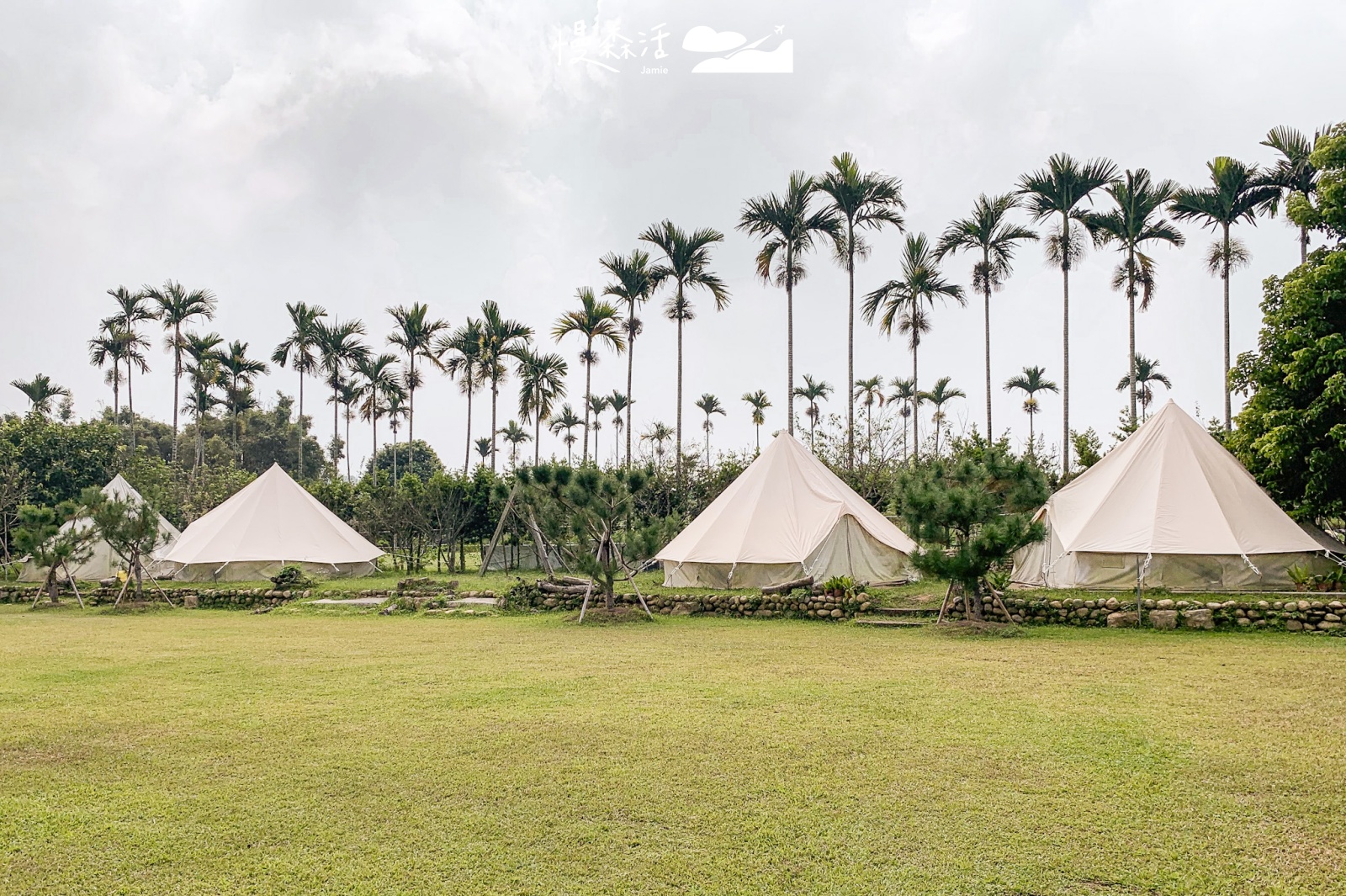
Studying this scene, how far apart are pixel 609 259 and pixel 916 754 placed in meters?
24.3

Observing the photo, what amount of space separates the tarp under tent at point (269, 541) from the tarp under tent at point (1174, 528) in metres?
18.0

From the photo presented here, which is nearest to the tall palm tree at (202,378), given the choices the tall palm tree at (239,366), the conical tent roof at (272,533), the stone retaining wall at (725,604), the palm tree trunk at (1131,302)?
the tall palm tree at (239,366)

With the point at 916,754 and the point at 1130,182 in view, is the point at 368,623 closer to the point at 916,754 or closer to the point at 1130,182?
the point at 916,754

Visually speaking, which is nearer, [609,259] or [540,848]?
[540,848]

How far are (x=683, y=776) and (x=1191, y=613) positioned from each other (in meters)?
9.96

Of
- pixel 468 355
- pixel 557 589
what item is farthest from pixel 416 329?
pixel 557 589

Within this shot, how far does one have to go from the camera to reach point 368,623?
1499 cm

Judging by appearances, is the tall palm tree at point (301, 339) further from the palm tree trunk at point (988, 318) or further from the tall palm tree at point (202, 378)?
the palm tree trunk at point (988, 318)

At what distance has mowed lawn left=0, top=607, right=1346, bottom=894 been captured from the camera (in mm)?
3939

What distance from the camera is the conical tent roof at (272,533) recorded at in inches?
893

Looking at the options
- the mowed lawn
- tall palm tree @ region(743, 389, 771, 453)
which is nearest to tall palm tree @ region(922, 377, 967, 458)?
tall palm tree @ region(743, 389, 771, 453)

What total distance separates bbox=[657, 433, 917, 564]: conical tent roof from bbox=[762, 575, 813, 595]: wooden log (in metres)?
1.50

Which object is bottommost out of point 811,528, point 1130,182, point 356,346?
A: point 811,528

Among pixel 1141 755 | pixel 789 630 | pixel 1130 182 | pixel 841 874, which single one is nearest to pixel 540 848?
pixel 841 874
